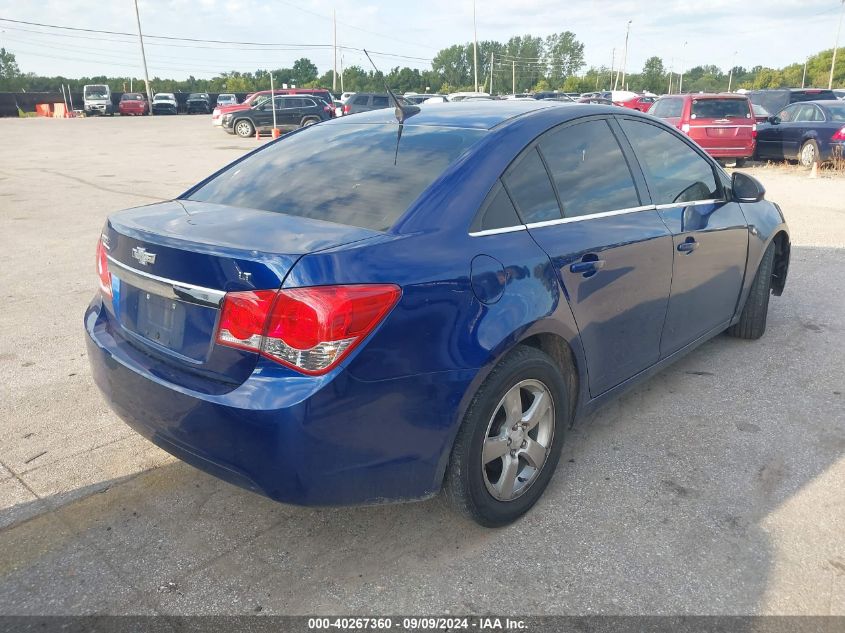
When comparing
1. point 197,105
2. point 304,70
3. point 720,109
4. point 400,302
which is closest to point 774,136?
point 720,109

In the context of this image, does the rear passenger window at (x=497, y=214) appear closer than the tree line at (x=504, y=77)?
Yes

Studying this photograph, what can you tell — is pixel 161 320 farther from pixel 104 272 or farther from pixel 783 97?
pixel 783 97

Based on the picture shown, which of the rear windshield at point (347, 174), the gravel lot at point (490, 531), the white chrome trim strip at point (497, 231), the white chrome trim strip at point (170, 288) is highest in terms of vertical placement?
the rear windshield at point (347, 174)

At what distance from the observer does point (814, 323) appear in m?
5.35

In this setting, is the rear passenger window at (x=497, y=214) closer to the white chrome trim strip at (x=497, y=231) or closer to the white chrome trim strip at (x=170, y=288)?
the white chrome trim strip at (x=497, y=231)

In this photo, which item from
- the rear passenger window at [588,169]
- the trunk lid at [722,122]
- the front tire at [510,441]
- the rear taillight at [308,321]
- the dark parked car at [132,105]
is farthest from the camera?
the dark parked car at [132,105]

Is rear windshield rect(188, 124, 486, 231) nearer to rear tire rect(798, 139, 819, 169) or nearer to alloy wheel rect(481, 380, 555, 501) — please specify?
alloy wheel rect(481, 380, 555, 501)

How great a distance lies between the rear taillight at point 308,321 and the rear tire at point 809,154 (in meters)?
15.6

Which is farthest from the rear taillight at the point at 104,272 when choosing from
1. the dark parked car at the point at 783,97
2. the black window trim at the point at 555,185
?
the dark parked car at the point at 783,97

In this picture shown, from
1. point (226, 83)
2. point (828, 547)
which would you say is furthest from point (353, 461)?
point (226, 83)

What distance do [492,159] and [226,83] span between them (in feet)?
299

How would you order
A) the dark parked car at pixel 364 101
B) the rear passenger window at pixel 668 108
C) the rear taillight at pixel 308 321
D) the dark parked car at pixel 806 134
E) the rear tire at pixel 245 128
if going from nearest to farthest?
the rear taillight at pixel 308 321
the dark parked car at pixel 806 134
the rear passenger window at pixel 668 108
the rear tire at pixel 245 128
the dark parked car at pixel 364 101

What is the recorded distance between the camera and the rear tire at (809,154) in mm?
14852

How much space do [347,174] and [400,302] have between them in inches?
36.1
